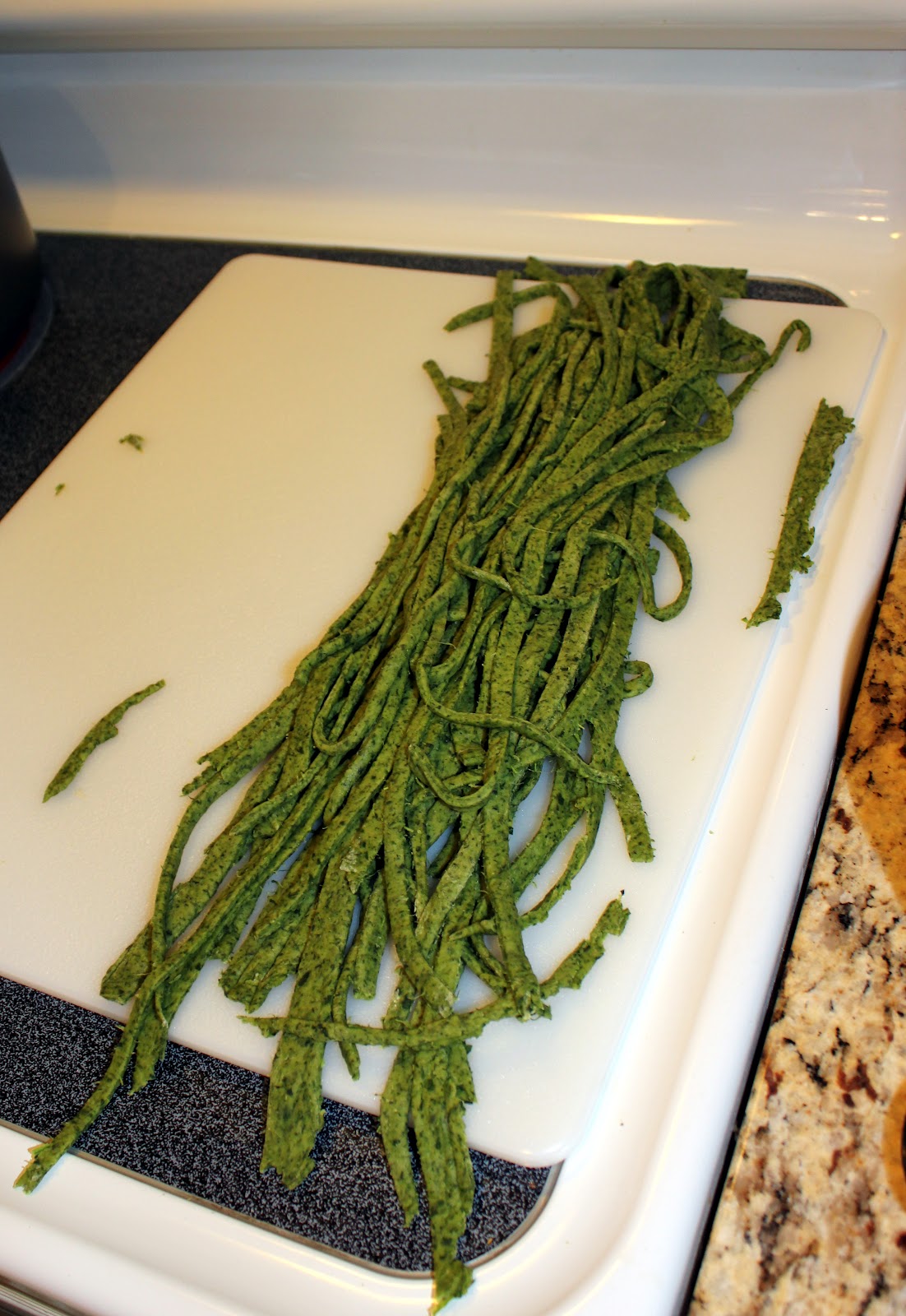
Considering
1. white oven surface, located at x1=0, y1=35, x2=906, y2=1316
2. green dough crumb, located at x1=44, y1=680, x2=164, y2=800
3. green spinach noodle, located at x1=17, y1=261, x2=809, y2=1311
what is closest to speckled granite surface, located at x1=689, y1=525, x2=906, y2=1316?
white oven surface, located at x1=0, y1=35, x2=906, y2=1316

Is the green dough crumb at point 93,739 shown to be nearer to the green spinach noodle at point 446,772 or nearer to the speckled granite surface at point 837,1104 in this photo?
the green spinach noodle at point 446,772

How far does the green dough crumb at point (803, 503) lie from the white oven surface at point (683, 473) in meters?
0.03

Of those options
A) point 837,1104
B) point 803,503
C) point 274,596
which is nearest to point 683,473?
point 803,503

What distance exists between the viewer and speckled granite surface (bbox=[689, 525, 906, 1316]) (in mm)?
791

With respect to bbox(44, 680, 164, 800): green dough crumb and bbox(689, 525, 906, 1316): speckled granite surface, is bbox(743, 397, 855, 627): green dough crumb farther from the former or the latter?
bbox(44, 680, 164, 800): green dough crumb

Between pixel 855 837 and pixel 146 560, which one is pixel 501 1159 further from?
pixel 146 560

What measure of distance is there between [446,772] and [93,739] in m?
0.41

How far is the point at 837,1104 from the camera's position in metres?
0.87

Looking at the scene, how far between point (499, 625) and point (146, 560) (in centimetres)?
50

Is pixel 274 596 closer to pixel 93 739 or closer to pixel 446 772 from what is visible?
pixel 93 739

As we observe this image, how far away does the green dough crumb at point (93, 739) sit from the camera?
1179 millimetres

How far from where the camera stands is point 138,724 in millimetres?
1224

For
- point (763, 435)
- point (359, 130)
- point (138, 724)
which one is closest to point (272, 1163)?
A: point (138, 724)

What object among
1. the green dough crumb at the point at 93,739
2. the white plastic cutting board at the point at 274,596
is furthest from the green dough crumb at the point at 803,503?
the green dough crumb at the point at 93,739
